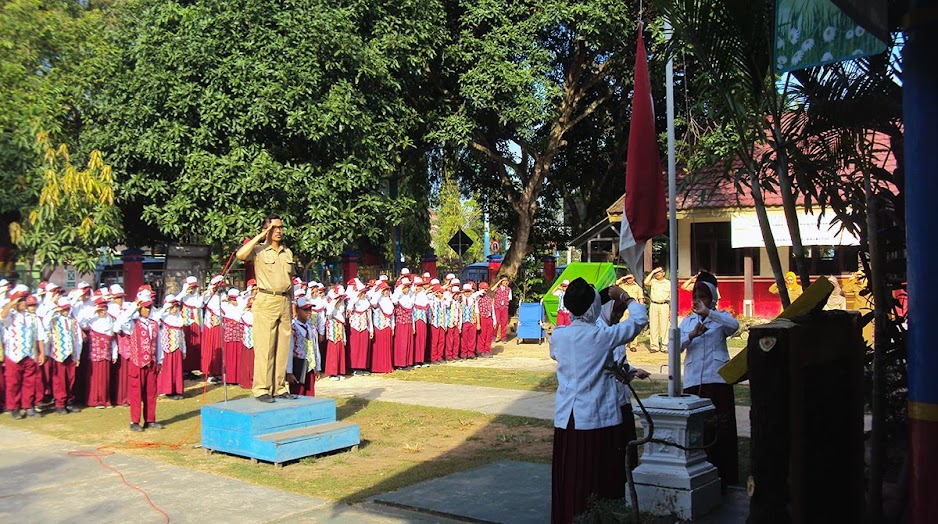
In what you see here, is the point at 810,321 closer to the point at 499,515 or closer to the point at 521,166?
the point at 499,515

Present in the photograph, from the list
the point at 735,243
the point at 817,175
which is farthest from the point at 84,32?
the point at 817,175

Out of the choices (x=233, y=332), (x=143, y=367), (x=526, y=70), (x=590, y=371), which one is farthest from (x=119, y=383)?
(x=526, y=70)

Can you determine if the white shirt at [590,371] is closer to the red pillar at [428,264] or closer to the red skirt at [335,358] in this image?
the red skirt at [335,358]

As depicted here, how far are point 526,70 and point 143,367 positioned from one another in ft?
44.1

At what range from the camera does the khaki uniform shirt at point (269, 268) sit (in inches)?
352

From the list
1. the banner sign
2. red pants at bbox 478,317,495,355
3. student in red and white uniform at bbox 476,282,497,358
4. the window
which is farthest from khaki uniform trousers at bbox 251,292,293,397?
the window

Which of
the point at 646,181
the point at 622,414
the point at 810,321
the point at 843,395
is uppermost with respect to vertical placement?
the point at 646,181

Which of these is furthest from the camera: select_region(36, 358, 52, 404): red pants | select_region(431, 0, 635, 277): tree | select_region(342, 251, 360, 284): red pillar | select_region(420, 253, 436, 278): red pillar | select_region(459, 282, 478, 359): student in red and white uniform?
select_region(420, 253, 436, 278): red pillar

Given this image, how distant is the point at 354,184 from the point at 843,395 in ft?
50.3

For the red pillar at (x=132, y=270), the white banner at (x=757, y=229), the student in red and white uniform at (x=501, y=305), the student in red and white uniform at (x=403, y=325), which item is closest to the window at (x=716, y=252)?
the white banner at (x=757, y=229)

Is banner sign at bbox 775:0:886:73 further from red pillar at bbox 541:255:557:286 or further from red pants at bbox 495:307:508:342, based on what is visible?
red pillar at bbox 541:255:557:286

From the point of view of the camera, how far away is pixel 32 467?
8.71 meters

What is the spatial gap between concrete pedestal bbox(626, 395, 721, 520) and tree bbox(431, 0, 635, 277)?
1589 cm

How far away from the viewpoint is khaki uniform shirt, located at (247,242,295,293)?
352 inches
